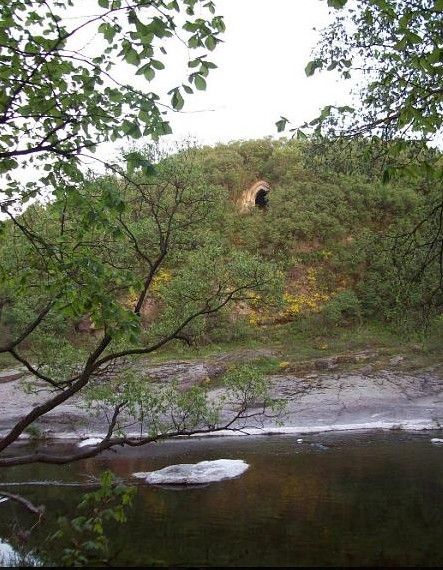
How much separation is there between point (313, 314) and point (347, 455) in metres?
19.5

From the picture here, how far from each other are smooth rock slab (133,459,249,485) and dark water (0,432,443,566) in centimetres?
48

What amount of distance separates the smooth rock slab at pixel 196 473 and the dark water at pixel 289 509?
0.48 m

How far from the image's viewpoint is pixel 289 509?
39.6 ft

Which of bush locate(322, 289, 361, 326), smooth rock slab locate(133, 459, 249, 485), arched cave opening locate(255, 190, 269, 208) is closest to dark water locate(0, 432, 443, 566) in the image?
smooth rock slab locate(133, 459, 249, 485)

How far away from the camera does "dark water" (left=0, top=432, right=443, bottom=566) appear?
30.5 feet

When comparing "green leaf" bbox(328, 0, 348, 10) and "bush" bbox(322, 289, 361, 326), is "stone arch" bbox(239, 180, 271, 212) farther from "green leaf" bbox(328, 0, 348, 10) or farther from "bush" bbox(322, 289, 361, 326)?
"green leaf" bbox(328, 0, 348, 10)

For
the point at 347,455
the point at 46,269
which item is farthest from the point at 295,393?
the point at 46,269

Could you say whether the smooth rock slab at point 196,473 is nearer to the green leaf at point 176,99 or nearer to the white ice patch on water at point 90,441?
the white ice patch on water at point 90,441

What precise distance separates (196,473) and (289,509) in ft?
13.6

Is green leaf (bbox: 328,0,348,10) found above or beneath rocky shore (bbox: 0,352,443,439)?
above

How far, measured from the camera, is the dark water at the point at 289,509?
928cm

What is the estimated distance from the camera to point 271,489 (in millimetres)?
13891

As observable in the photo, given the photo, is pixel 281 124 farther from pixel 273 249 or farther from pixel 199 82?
pixel 273 249

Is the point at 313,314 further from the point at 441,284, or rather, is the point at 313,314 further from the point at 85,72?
the point at 85,72
